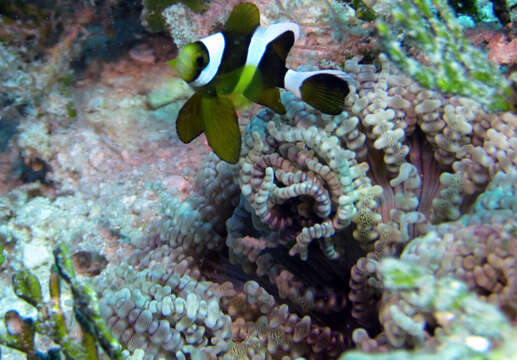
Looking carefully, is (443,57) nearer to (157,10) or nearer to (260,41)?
(260,41)

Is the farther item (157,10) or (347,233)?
(157,10)

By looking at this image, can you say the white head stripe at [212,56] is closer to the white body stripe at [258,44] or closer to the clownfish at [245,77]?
the clownfish at [245,77]

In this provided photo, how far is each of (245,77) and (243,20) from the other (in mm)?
209

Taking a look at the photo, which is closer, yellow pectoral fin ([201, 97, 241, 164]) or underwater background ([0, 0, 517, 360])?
underwater background ([0, 0, 517, 360])

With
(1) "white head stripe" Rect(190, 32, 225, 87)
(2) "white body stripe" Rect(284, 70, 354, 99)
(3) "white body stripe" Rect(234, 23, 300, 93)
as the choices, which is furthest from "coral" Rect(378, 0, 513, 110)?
(1) "white head stripe" Rect(190, 32, 225, 87)

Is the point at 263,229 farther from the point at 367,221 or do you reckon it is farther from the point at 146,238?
the point at 146,238

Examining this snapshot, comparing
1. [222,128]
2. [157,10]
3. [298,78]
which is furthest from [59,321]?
[157,10]

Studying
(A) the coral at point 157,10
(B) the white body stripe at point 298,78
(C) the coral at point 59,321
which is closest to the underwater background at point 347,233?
(C) the coral at point 59,321

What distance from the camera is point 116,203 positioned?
277 cm

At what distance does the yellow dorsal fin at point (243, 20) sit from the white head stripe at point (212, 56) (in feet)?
0.21

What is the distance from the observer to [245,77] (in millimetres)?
1554

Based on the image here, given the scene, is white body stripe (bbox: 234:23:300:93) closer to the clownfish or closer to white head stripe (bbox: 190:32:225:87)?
the clownfish

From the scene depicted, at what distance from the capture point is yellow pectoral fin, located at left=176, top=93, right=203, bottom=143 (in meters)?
1.67

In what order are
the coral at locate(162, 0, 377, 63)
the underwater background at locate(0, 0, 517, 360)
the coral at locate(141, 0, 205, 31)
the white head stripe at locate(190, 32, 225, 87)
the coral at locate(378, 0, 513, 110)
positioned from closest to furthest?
the underwater background at locate(0, 0, 517, 360)
the white head stripe at locate(190, 32, 225, 87)
the coral at locate(378, 0, 513, 110)
the coral at locate(162, 0, 377, 63)
the coral at locate(141, 0, 205, 31)
